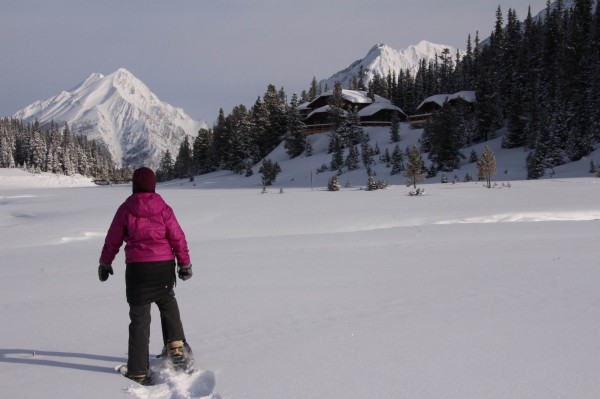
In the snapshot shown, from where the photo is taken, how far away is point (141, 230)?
3.92 m

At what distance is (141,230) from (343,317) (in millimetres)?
2612

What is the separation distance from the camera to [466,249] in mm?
9227

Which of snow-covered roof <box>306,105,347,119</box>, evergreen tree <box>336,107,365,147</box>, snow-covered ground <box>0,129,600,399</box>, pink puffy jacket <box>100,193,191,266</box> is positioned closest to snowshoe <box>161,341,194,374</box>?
snow-covered ground <box>0,129,600,399</box>

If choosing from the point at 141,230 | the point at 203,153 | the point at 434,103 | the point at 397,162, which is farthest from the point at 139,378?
the point at 203,153

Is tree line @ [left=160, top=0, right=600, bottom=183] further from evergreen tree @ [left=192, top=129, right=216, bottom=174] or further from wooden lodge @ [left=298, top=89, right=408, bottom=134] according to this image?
wooden lodge @ [left=298, top=89, right=408, bottom=134]

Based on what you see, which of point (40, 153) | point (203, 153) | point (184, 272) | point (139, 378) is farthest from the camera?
point (40, 153)

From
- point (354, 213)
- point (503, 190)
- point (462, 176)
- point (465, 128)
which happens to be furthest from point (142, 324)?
point (465, 128)

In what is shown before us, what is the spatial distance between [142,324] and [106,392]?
2.05 feet

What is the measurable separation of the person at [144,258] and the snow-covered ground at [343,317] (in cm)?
26

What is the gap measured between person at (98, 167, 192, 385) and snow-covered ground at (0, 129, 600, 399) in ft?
0.85

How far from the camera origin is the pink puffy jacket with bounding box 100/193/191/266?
3.93m

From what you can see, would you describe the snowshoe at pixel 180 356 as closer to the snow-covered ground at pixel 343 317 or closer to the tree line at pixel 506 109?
the snow-covered ground at pixel 343 317

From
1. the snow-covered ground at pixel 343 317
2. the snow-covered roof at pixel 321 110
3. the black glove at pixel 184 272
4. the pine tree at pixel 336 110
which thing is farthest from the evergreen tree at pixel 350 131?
the black glove at pixel 184 272

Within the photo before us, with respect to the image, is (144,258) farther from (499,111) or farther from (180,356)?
(499,111)
